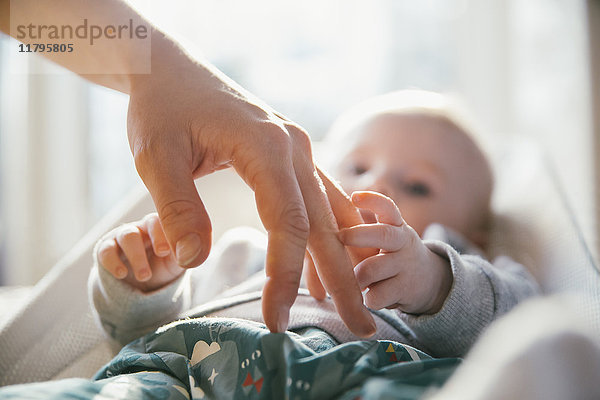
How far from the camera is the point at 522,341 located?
35cm

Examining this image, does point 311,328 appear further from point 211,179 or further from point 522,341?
point 211,179

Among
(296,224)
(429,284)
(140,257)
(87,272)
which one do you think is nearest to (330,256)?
(296,224)

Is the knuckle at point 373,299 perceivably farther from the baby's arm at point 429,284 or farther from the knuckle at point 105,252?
the knuckle at point 105,252

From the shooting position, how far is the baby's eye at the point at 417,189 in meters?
0.92

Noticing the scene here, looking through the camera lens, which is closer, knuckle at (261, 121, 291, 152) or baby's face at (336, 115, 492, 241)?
knuckle at (261, 121, 291, 152)

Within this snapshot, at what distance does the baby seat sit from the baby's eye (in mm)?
157

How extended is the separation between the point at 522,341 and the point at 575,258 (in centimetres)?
44

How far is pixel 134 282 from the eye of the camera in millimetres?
663

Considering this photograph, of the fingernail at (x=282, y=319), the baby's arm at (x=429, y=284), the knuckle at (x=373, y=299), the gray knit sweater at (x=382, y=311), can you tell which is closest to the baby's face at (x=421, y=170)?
the gray knit sweater at (x=382, y=311)

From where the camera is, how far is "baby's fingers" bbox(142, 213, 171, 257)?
1.86ft

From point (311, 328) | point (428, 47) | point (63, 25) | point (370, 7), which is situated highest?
point (370, 7)

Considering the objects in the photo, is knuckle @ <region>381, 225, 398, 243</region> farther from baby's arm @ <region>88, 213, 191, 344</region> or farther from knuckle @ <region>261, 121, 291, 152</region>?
baby's arm @ <region>88, 213, 191, 344</region>

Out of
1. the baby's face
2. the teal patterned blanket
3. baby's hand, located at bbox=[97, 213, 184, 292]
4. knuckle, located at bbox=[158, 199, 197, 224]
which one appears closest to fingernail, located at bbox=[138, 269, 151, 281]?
baby's hand, located at bbox=[97, 213, 184, 292]

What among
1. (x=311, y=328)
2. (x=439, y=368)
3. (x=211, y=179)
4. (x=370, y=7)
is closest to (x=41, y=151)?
(x=211, y=179)
